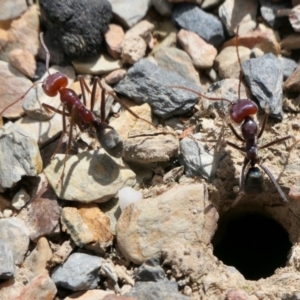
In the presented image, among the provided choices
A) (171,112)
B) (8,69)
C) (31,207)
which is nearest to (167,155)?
(171,112)

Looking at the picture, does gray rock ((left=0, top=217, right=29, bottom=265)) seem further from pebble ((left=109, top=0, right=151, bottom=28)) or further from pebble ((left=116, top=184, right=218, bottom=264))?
pebble ((left=109, top=0, right=151, bottom=28))

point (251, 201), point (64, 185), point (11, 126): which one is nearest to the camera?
point (64, 185)

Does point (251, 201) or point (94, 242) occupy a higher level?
point (94, 242)

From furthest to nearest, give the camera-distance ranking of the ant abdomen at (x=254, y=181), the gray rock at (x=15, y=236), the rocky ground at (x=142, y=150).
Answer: the ant abdomen at (x=254, y=181) → the gray rock at (x=15, y=236) → the rocky ground at (x=142, y=150)

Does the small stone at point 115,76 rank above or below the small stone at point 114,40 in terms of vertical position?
below

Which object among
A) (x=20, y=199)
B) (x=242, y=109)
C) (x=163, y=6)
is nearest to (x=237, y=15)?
(x=163, y=6)

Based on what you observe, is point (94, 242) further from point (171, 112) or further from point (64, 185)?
point (171, 112)

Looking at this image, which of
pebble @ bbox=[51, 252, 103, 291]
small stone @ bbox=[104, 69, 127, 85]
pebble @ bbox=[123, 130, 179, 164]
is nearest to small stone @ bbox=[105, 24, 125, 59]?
small stone @ bbox=[104, 69, 127, 85]

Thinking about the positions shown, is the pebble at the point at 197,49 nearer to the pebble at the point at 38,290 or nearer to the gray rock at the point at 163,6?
the gray rock at the point at 163,6

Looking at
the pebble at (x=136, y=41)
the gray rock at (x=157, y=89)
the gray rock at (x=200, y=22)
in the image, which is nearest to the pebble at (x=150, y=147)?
the gray rock at (x=157, y=89)
